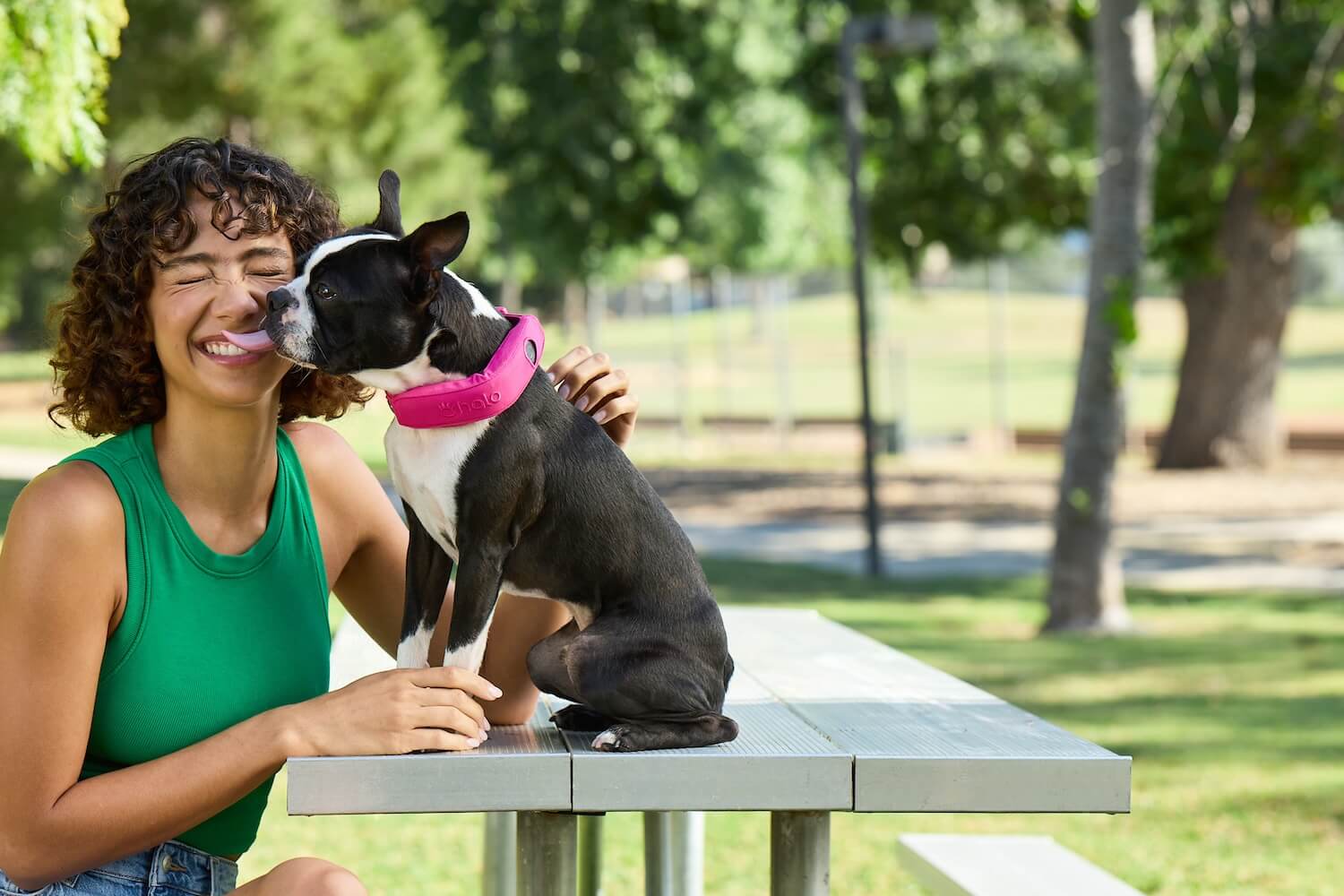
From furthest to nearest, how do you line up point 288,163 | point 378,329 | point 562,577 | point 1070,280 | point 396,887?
1. point 1070,280
2. point 396,887
3. point 288,163
4. point 562,577
5. point 378,329

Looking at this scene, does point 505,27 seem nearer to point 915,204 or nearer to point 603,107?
point 603,107

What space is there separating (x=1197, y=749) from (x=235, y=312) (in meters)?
5.69

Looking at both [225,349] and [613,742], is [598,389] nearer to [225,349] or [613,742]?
[225,349]

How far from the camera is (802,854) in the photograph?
236cm

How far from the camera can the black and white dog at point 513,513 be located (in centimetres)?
209

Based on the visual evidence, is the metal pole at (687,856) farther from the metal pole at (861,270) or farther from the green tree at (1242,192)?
the metal pole at (861,270)

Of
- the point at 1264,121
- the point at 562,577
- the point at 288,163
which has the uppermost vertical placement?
the point at 1264,121

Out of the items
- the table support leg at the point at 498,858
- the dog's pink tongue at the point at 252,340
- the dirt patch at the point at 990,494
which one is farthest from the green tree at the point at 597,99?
the dog's pink tongue at the point at 252,340

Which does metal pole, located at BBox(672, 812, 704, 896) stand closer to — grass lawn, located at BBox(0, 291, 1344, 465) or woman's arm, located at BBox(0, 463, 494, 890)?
woman's arm, located at BBox(0, 463, 494, 890)

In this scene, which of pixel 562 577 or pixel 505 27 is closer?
pixel 562 577

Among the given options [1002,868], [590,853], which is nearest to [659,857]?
[590,853]

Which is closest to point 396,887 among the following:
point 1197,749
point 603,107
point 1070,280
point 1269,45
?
point 1197,749

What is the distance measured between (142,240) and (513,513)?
0.79 meters

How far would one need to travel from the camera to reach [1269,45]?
1538 centimetres
